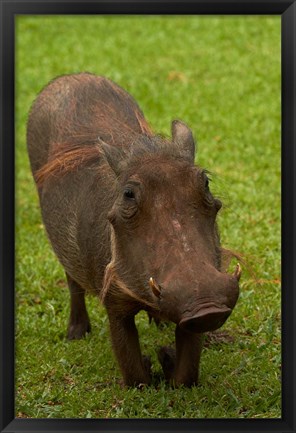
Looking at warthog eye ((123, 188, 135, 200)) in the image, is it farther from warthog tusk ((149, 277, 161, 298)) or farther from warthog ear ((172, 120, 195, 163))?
warthog tusk ((149, 277, 161, 298))

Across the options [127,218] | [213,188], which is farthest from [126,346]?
[213,188]

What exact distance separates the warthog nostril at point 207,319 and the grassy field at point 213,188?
0.92m

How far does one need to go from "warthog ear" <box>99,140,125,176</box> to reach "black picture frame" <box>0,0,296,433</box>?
511 mm

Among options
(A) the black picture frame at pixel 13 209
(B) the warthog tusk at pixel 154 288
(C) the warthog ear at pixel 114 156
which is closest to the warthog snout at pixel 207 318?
(B) the warthog tusk at pixel 154 288

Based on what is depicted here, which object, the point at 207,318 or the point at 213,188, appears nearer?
the point at 207,318

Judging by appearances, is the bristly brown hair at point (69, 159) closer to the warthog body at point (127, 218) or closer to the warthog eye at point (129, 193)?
the warthog body at point (127, 218)

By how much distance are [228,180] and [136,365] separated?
367 cm

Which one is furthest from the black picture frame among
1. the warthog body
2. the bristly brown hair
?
the bristly brown hair

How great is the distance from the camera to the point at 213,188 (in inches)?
272

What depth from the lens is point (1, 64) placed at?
15.0ft

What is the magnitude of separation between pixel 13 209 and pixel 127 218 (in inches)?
19.4

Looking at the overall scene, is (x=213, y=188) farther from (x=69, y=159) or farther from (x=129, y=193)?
(x=129, y=193)

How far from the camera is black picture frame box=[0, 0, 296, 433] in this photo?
443cm

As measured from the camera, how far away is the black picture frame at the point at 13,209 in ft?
14.5
